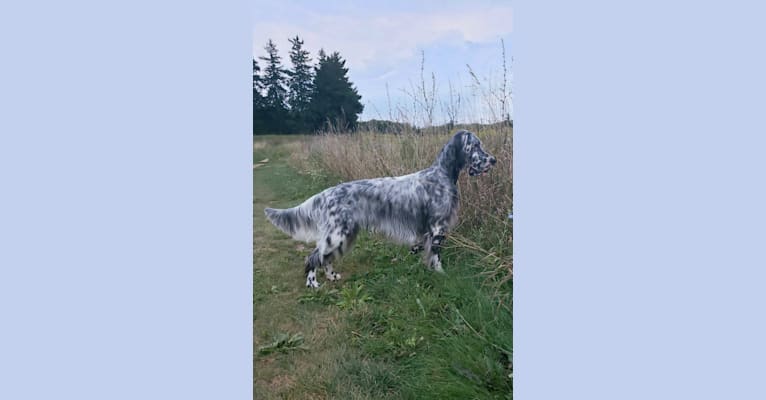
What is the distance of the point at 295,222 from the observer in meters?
3.02

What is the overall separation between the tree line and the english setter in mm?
536

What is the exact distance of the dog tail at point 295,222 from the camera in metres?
2.88

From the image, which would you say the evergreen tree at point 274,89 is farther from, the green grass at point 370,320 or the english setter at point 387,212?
the english setter at point 387,212

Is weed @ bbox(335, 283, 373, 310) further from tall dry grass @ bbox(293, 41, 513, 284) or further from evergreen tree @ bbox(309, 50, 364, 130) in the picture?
evergreen tree @ bbox(309, 50, 364, 130)

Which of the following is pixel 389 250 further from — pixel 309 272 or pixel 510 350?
pixel 510 350

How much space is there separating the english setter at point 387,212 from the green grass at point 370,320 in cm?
8

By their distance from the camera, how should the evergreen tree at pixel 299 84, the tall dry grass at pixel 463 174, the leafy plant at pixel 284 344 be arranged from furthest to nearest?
the evergreen tree at pixel 299 84
the tall dry grass at pixel 463 174
the leafy plant at pixel 284 344

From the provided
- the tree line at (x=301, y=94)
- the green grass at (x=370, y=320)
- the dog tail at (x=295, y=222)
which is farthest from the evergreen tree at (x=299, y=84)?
the dog tail at (x=295, y=222)

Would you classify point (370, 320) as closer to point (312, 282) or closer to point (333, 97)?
point (312, 282)

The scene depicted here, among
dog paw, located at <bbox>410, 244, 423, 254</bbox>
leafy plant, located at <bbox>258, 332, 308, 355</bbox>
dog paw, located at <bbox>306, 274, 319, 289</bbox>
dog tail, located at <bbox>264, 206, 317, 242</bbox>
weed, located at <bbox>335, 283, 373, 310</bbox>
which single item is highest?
dog tail, located at <bbox>264, 206, 317, 242</bbox>

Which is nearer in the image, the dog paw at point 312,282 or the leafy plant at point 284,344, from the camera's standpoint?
the leafy plant at point 284,344

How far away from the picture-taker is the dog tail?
2885 mm

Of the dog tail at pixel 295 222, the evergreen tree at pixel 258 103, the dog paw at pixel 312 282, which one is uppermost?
the evergreen tree at pixel 258 103

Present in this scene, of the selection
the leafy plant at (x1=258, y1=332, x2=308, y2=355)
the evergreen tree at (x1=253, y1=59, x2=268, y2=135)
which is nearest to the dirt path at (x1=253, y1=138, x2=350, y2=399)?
the leafy plant at (x1=258, y1=332, x2=308, y2=355)
